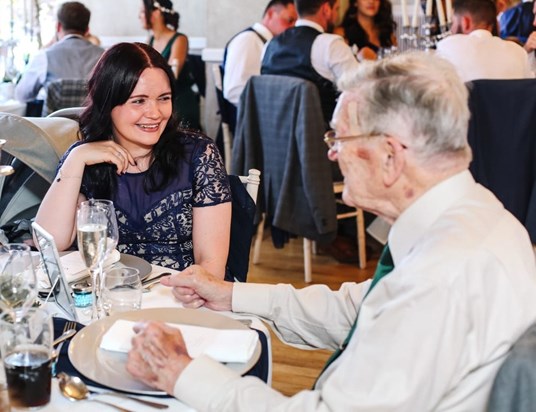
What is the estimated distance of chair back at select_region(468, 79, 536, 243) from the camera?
358 cm

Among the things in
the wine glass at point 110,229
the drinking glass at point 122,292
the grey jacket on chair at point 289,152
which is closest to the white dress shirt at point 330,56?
the grey jacket on chair at point 289,152

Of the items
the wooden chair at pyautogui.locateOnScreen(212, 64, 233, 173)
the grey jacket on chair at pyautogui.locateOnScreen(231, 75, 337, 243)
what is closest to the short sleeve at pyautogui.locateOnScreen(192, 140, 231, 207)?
the grey jacket on chair at pyautogui.locateOnScreen(231, 75, 337, 243)

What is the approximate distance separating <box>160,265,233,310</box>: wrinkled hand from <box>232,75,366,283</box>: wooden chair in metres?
2.29

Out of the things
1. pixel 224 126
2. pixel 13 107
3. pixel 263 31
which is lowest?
pixel 224 126

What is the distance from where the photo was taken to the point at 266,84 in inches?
161

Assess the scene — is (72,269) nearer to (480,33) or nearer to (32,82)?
(480,33)

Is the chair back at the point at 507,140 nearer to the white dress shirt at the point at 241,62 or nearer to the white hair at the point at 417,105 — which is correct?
the white dress shirt at the point at 241,62

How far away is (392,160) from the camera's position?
4.38 ft

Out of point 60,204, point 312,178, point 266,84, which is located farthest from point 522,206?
point 60,204

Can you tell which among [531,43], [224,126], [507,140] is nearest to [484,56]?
[531,43]

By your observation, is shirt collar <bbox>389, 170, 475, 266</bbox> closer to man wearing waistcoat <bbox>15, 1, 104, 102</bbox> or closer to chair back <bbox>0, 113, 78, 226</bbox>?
chair back <bbox>0, 113, 78, 226</bbox>

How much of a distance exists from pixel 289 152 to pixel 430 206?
273cm

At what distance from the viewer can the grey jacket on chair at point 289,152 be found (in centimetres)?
393

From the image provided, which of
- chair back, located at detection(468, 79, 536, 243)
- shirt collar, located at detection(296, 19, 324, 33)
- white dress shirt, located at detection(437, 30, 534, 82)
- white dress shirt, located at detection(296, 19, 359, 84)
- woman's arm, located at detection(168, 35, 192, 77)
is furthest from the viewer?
woman's arm, located at detection(168, 35, 192, 77)
